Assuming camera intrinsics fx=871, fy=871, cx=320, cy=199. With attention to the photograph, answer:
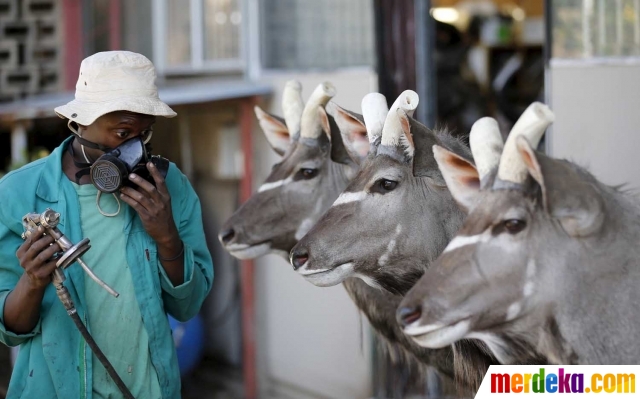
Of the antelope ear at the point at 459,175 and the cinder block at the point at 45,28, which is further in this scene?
the cinder block at the point at 45,28

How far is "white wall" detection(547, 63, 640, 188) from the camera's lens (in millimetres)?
4227

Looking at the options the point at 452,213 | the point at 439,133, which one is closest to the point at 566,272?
the point at 452,213

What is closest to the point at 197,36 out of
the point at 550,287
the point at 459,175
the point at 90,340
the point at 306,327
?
the point at 306,327

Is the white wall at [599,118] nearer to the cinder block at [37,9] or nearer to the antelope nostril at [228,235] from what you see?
the antelope nostril at [228,235]

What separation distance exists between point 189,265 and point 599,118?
7.81 feet

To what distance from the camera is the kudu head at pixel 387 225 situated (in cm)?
304

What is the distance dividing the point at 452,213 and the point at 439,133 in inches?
13.3

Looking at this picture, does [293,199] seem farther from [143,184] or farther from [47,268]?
[47,268]

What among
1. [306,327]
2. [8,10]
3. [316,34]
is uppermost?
[8,10]

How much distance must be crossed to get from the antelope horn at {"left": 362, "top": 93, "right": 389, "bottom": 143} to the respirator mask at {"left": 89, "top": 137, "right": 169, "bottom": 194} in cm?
79

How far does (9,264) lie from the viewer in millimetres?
2814

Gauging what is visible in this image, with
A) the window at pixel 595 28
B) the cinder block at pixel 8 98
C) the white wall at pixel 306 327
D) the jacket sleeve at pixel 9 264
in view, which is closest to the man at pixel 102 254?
the jacket sleeve at pixel 9 264

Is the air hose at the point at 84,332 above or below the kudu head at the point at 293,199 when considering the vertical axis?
below

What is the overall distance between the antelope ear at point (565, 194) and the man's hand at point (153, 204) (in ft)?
3.90
